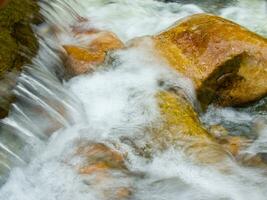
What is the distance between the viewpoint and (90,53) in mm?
7516

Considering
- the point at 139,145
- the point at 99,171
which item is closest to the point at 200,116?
the point at 139,145

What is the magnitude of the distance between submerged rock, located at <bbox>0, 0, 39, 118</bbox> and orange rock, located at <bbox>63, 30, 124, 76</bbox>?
57 centimetres

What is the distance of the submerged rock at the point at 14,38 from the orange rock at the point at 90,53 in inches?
22.3

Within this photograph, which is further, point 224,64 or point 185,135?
point 224,64

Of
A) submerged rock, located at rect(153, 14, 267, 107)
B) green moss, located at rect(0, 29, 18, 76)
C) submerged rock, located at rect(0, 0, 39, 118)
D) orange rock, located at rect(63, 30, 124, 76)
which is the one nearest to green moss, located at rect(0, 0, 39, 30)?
submerged rock, located at rect(0, 0, 39, 118)

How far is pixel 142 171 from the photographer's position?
5.71 m

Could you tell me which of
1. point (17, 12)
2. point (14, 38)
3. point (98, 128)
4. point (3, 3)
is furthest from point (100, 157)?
point (3, 3)

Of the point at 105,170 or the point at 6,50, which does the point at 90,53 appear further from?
the point at 105,170

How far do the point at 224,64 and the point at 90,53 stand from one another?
6.59ft

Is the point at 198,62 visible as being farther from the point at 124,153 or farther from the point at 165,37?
the point at 124,153

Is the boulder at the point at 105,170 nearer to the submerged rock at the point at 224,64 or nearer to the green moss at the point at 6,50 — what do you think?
the green moss at the point at 6,50

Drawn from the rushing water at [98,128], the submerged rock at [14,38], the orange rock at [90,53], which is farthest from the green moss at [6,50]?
the orange rock at [90,53]

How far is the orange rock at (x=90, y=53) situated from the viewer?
7.24 m

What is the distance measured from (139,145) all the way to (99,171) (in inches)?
28.6
